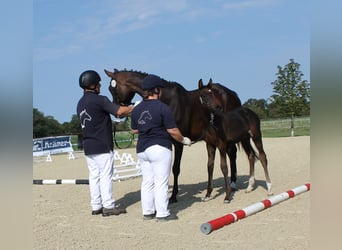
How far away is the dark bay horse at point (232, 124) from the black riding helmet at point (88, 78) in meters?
2.05

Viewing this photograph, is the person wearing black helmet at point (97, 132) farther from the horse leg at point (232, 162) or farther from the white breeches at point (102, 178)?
the horse leg at point (232, 162)

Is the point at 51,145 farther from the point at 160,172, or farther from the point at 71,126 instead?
the point at 160,172

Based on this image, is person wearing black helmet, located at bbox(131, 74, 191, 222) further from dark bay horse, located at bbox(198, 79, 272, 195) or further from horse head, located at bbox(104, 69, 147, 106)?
dark bay horse, located at bbox(198, 79, 272, 195)

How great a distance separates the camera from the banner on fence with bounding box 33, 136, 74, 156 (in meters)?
24.1

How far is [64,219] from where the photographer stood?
650 centimetres

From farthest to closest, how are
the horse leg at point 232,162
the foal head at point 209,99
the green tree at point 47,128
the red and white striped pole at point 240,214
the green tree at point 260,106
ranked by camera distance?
the green tree at point 47,128 → the green tree at point 260,106 → the horse leg at point 232,162 → the foal head at point 209,99 → the red and white striped pole at point 240,214

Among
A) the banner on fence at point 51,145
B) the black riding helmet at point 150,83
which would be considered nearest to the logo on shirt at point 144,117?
the black riding helmet at point 150,83

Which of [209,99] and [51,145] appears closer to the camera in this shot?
[209,99]

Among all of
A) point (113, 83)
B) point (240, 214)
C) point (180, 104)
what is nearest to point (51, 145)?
point (113, 83)

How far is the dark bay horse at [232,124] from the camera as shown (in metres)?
7.43

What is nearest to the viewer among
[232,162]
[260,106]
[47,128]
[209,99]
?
[209,99]

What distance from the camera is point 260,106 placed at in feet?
144

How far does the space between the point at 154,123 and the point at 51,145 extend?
20.3 metres
